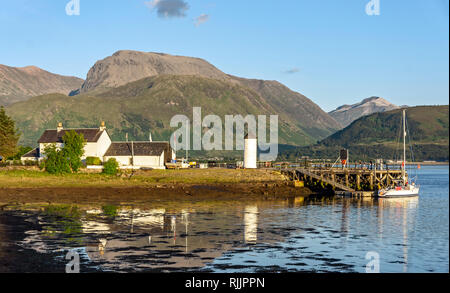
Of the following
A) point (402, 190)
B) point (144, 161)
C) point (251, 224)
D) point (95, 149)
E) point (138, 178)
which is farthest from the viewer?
point (95, 149)

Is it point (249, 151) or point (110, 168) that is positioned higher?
point (249, 151)

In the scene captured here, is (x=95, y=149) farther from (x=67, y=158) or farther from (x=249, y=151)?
(x=249, y=151)

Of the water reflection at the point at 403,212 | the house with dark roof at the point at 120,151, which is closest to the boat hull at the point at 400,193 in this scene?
the water reflection at the point at 403,212

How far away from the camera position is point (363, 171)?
92688 millimetres

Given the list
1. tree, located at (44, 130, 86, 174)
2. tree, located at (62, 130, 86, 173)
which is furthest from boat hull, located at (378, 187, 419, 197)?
tree, located at (44, 130, 86, 174)

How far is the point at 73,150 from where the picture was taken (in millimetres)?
93812

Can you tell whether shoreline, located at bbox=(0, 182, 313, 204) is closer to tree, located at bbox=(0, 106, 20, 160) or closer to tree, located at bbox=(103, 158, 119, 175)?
tree, located at bbox=(103, 158, 119, 175)

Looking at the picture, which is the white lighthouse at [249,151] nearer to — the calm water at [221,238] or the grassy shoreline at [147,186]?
the grassy shoreline at [147,186]

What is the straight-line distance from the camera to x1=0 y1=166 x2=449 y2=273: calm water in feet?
105

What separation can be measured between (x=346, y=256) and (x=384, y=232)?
11.9 metres

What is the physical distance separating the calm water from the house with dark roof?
41.0m

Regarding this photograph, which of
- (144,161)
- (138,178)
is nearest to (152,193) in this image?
(138,178)

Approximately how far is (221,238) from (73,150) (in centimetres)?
5927
